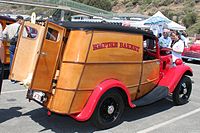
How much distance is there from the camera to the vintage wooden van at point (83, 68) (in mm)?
5289

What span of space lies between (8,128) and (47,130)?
0.69 m

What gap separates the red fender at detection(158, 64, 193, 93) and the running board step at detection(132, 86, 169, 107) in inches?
6.2

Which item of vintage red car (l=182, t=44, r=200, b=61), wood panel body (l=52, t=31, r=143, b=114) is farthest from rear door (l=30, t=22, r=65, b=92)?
vintage red car (l=182, t=44, r=200, b=61)

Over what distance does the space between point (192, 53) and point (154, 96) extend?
36.6 ft

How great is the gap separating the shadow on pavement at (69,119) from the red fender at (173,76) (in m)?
0.61

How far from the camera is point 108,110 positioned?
5.88 m

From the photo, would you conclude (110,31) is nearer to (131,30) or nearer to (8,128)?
(131,30)

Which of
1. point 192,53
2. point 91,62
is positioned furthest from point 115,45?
point 192,53

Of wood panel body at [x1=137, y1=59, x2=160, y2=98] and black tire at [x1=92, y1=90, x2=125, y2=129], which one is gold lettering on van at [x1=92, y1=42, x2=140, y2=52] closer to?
wood panel body at [x1=137, y1=59, x2=160, y2=98]

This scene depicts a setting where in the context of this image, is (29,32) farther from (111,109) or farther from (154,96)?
(154,96)

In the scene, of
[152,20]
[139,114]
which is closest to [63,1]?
[152,20]

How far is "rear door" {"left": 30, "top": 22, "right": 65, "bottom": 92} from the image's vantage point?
5195 mm

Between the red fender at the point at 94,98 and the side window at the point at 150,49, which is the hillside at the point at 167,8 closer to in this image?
the side window at the point at 150,49

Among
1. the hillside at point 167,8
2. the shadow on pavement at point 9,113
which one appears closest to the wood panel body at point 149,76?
the shadow on pavement at point 9,113
